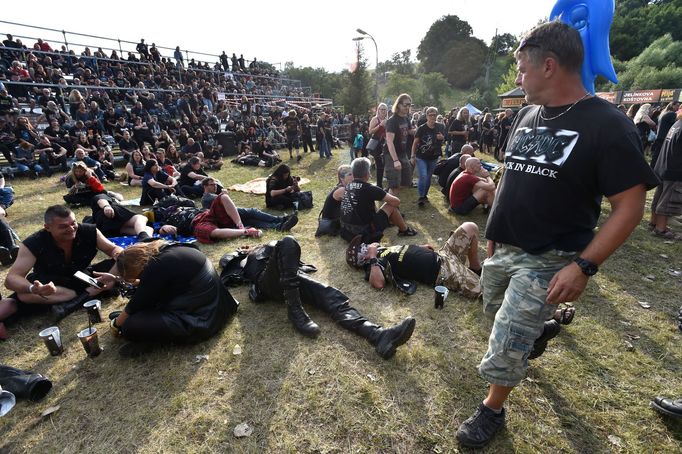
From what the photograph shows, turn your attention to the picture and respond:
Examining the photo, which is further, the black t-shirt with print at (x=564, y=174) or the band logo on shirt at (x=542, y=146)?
the band logo on shirt at (x=542, y=146)

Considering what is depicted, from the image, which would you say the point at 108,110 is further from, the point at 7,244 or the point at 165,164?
the point at 7,244

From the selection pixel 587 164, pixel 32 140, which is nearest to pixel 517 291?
pixel 587 164

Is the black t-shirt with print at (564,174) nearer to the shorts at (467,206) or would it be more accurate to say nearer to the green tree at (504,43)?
the shorts at (467,206)

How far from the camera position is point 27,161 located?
9.92 meters

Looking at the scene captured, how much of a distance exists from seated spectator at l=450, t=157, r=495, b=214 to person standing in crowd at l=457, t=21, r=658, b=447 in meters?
4.29

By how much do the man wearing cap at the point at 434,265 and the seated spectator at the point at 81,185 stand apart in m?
5.78

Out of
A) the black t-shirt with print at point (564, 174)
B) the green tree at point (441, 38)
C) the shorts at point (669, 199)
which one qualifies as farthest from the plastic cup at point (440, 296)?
the green tree at point (441, 38)

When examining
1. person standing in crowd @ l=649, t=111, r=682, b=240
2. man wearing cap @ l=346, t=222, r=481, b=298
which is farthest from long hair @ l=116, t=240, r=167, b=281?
person standing in crowd @ l=649, t=111, r=682, b=240

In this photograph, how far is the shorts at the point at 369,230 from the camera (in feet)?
16.1

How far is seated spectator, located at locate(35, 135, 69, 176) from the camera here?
10.1m

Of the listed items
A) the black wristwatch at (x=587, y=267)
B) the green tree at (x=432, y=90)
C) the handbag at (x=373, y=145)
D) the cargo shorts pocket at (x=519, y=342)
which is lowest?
the cargo shorts pocket at (x=519, y=342)

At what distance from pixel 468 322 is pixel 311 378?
5.51 ft

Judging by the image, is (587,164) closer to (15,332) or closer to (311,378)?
(311,378)

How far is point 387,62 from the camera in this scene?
292ft
